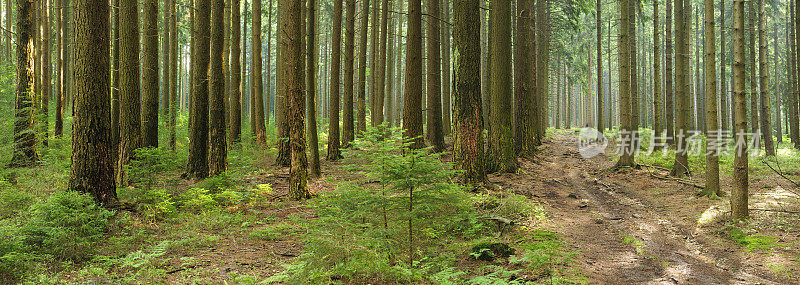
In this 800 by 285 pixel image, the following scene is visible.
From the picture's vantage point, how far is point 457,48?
29.7ft

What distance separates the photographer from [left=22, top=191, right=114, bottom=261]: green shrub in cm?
523

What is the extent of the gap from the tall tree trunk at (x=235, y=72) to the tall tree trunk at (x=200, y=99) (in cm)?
346

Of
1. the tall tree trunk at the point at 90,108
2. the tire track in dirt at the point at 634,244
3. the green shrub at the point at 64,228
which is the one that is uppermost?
the tall tree trunk at the point at 90,108

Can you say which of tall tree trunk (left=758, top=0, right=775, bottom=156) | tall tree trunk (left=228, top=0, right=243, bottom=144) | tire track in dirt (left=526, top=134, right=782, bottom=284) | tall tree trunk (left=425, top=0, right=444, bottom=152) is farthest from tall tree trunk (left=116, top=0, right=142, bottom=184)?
tall tree trunk (left=758, top=0, right=775, bottom=156)

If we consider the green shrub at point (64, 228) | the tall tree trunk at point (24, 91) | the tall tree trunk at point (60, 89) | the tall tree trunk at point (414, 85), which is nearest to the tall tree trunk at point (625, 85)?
the tall tree trunk at point (414, 85)

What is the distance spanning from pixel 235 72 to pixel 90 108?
741 centimetres

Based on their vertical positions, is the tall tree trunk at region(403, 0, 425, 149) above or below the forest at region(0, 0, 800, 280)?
above

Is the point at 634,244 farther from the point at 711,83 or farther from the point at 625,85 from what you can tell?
the point at 625,85

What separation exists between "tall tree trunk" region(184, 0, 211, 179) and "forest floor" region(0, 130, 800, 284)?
51 centimetres

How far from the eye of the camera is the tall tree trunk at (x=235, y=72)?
13734 millimetres

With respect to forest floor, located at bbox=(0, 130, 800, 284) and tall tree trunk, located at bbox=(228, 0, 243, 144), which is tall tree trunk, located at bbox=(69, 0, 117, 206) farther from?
tall tree trunk, located at bbox=(228, 0, 243, 144)

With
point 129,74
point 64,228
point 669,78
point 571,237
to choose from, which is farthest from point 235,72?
point 669,78

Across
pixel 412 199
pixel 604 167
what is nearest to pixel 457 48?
pixel 412 199

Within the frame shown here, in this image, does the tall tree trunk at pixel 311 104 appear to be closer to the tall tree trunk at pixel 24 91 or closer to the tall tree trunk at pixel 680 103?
the tall tree trunk at pixel 24 91
